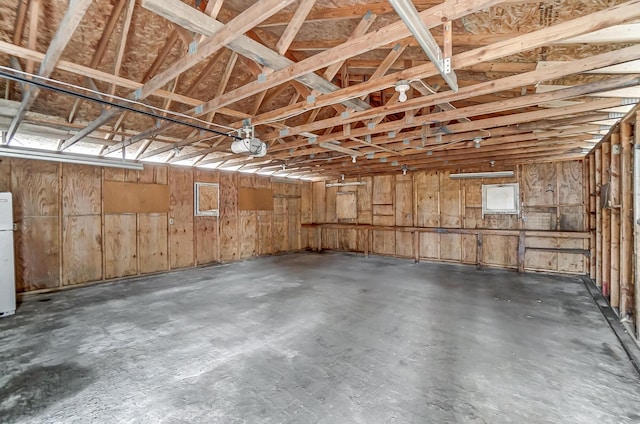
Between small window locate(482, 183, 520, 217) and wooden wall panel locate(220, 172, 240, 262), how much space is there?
6605mm

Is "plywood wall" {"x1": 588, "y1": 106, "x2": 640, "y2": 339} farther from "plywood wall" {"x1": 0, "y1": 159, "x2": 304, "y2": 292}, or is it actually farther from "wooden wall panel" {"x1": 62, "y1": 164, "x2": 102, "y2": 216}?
"wooden wall panel" {"x1": 62, "y1": 164, "x2": 102, "y2": 216}

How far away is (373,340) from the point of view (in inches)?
123

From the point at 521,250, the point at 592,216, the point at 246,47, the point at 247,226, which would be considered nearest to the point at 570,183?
the point at 592,216

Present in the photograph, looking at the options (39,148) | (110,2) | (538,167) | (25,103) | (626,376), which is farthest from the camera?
(538,167)

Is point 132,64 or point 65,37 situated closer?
point 65,37

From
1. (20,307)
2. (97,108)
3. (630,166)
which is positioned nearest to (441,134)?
(630,166)

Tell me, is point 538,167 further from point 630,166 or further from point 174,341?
point 174,341

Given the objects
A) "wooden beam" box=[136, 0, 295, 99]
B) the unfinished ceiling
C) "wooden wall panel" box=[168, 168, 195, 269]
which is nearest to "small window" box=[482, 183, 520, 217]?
the unfinished ceiling

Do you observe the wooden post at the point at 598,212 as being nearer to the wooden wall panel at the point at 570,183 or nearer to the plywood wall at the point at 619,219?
the plywood wall at the point at 619,219

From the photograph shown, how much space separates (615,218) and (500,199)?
2.92m

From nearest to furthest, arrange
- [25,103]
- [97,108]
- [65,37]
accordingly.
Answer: [65,37], [25,103], [97,108]

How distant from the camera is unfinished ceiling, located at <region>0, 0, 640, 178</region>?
78.8 inches

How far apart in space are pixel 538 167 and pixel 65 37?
321 inches

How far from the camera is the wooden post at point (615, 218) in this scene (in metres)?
3.94
